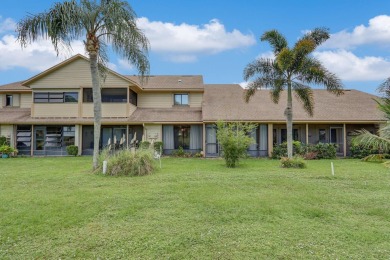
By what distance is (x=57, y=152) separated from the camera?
21.5 m

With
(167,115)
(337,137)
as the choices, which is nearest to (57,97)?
(167,115)

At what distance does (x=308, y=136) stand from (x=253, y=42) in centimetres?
897

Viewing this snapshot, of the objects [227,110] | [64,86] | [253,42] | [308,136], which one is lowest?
[308,136]

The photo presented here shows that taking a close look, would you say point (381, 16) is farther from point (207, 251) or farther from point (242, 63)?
point (207, 251)

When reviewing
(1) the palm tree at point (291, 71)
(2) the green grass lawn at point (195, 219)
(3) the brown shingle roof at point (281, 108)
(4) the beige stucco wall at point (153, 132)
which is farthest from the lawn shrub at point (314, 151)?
(2) the green grass lawn at point (195, 219)

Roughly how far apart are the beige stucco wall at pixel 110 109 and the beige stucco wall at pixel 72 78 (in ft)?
4.94

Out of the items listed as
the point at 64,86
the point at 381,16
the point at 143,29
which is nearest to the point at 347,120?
the point at 381,16

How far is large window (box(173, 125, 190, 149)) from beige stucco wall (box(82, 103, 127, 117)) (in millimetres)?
4078

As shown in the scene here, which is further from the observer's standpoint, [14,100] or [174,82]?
[174,82]

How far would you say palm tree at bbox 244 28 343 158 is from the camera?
14.7 meters

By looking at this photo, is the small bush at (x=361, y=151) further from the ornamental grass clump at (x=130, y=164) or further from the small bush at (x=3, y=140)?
the small bush at (x=3, y=140)

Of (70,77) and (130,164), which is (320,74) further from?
(70,77)

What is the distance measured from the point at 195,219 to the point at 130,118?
15.7 meters

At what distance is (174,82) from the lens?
23.9 meters
